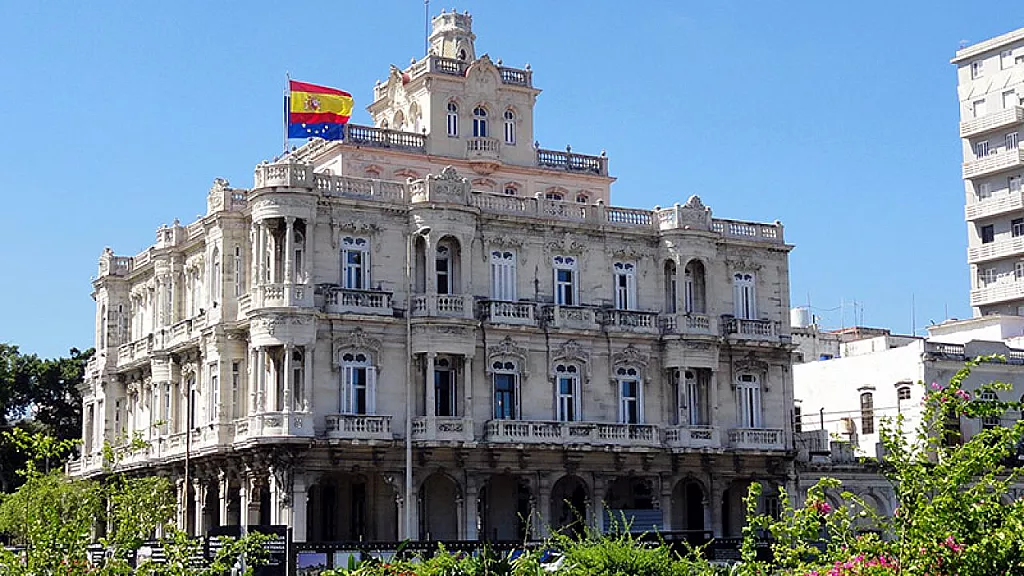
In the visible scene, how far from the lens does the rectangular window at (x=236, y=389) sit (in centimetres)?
6134

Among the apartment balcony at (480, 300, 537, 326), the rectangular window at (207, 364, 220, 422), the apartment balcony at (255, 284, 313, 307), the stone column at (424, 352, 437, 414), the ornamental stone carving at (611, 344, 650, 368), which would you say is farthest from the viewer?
the ornamental stone carving at (611, 344, 650, 368)

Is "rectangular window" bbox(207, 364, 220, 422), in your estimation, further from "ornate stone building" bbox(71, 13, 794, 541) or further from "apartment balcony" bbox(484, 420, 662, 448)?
"apartment balcony" bbox(484, 420, 662, 448)

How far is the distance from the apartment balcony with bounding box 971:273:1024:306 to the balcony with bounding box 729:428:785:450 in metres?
29.2

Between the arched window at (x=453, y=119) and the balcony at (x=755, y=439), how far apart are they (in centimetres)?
1740

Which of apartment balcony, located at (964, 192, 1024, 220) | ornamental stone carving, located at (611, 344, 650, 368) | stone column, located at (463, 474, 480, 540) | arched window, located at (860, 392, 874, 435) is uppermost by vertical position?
apartment balcony, located at (964, 192, 1024, 220)

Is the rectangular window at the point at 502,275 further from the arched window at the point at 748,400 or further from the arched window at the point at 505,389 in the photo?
the arched window at the point at 748,400

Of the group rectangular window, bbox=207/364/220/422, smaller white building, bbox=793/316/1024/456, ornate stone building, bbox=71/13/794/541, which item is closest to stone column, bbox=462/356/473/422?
ornate stone building, bbox=71/13/794/541

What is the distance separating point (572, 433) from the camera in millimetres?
61531

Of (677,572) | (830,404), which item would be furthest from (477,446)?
(677,572)

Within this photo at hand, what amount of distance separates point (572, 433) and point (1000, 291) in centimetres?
3819

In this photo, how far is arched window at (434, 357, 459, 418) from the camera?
2375 inches

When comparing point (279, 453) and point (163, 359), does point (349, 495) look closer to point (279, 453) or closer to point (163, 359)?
point (279, 453)

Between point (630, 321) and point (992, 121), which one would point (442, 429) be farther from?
point (992, 121)

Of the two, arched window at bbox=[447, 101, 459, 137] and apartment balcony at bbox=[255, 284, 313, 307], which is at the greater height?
arched window at bbox=[447, 101, 459, 137]
